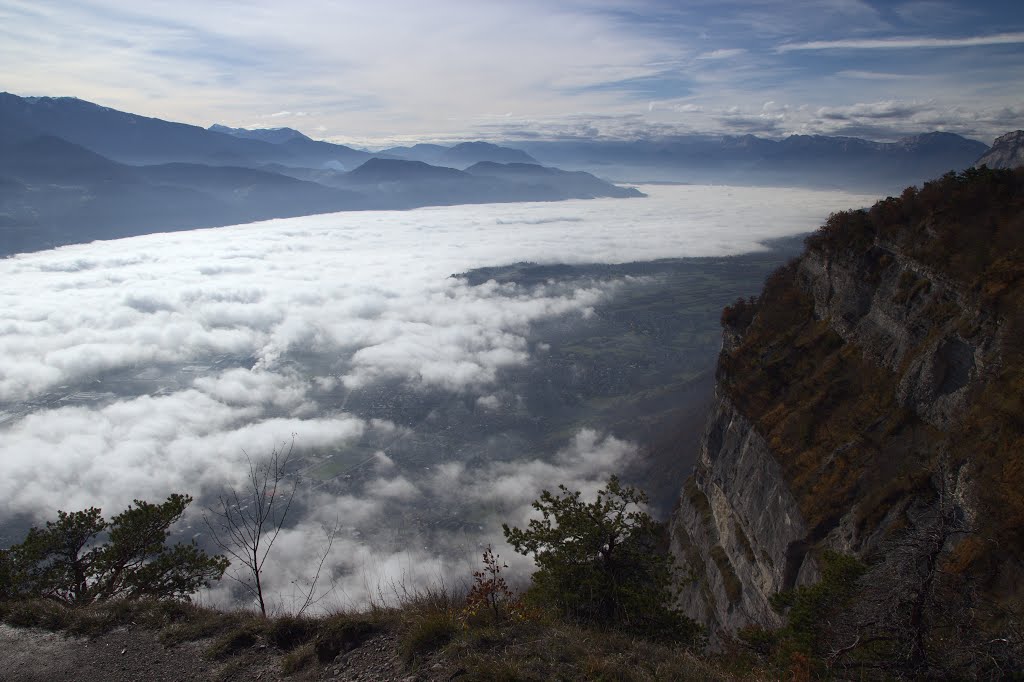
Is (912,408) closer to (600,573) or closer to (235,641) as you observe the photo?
(600,573)

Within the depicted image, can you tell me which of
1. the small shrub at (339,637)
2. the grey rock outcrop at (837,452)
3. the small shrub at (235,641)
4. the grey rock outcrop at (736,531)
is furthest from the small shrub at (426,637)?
the grey rock outcrop at (736,531)

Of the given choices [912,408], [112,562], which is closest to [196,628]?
[112,562]

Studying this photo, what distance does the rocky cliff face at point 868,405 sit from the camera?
21.3m

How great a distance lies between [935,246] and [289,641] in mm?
36262

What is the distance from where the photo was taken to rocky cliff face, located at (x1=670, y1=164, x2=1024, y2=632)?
2127 centimetres

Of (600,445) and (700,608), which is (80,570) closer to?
(700,608)

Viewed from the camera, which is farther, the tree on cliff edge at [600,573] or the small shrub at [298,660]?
the tree on cliff edge at [600,573]

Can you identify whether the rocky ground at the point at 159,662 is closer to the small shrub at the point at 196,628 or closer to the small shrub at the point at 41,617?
the small shrub at the point at 196,628

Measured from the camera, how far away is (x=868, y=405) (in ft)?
96.8

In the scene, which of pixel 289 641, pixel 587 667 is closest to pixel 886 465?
pixel 587 667

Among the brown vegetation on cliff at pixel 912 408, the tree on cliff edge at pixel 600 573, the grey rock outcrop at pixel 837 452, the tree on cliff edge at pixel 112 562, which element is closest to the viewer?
the brown vegetation on cliff at pixel 912 408

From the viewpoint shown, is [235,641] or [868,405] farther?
[868,405]

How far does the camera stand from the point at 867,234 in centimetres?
3675

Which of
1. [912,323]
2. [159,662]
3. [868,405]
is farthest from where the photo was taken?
[912,323]
